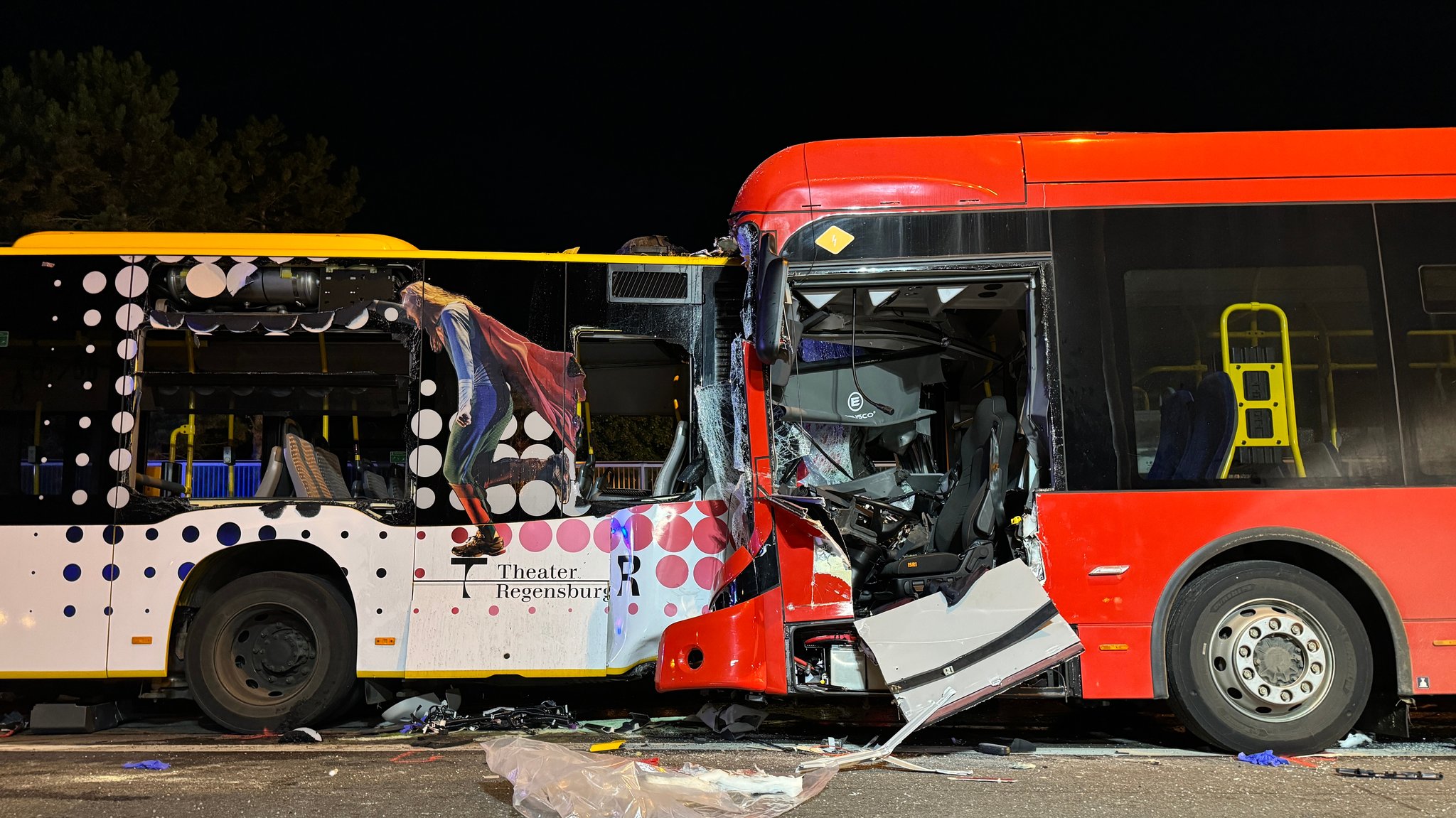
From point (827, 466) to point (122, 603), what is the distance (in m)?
4.59

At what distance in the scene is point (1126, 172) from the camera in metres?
5.80

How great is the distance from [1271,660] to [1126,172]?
9.24 ft

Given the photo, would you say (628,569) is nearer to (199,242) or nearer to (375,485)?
(375,485)

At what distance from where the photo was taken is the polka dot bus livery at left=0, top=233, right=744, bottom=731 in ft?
20.7

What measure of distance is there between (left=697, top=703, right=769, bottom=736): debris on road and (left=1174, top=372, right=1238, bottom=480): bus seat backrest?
2.85 metres

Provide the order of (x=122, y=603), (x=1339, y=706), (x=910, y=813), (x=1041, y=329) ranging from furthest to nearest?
(x=122, y=603), (x=1041, y=329), (x=1339, y=706), (x=910, y=813)

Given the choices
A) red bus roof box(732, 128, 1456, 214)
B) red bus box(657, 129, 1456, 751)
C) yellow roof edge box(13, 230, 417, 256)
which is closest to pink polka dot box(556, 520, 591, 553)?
red bus box(657, 129, 1456, 751)

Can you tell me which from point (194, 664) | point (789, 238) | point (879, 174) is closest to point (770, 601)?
point (789, 238)

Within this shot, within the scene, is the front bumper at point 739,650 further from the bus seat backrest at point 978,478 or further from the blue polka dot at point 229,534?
the blue polka dot at point 229,534

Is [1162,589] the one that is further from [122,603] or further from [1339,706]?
[122,603]

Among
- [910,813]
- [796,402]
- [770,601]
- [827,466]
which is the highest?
[796,402]

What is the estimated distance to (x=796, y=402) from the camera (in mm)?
6805

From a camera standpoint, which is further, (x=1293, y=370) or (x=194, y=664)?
(x=194, y=664)

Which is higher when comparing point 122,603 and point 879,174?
point 879,174
